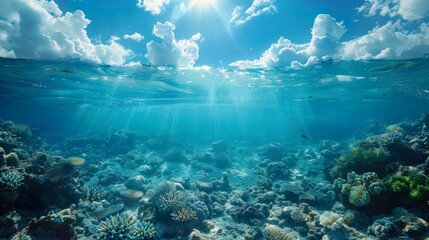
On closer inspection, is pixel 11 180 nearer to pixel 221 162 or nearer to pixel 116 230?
pixel 116 230

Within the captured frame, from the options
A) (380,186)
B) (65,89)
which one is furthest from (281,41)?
(65,89)

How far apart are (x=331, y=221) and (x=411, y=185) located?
304 centimetres

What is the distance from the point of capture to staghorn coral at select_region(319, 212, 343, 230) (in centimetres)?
845

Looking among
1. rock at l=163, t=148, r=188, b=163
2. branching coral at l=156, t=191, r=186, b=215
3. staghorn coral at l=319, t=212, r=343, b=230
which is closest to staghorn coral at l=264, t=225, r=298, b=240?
staghorn coral at l=319, t=212, r=343, b=230

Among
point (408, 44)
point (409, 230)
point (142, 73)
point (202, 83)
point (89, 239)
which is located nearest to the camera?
point (409, 230)

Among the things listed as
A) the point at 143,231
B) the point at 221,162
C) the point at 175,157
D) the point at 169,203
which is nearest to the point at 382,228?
the point at 169,203

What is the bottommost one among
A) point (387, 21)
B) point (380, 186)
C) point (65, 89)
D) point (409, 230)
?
point (409, 230)

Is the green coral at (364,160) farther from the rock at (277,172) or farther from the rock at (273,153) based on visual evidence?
the rock at (273,153)

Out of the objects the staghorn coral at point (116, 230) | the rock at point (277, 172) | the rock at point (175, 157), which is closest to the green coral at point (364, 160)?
the rock at point (277, 172)

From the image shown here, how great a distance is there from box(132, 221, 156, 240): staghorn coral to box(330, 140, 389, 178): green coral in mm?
9637

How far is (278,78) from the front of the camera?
2533 centimetres

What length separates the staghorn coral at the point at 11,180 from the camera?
8.01 m

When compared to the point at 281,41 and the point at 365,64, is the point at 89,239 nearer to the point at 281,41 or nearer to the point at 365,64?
the point at 281,41

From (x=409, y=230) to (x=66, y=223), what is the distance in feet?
35.7
